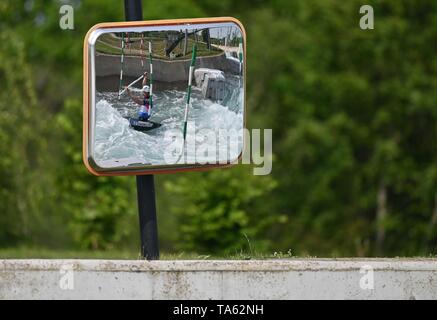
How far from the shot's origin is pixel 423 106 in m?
32.2

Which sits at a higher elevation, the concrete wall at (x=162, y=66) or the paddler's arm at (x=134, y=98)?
the concrete wall at (x=162, y=66)

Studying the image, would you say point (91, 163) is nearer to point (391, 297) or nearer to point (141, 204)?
point (141, 204)

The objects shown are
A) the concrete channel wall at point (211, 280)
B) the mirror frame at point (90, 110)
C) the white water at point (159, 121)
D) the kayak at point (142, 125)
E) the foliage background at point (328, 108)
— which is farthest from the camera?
the foliage background at point (328, 108)

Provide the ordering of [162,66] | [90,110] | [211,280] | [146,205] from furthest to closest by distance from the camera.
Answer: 1. [146,205]
2. [162,66]
3. [90,110]
4. [211,280]

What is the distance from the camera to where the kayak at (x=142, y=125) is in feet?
24.9

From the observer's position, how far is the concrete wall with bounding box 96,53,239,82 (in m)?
7.41

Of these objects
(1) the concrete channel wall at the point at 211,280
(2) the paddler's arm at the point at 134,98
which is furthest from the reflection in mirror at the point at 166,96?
(1) the concrete channel wall at the point at 211,280

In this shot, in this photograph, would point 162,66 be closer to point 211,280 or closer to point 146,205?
point 146,205

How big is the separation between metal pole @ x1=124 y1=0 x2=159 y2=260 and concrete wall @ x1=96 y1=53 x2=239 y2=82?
50 cm

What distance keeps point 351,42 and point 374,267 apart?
2765cm

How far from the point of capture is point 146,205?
26.1 feet

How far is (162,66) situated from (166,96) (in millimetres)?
220

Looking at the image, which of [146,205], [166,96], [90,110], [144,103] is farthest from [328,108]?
[90,110]

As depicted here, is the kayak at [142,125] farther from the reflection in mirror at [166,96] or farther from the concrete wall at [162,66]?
the concrete wall at [162,66]
